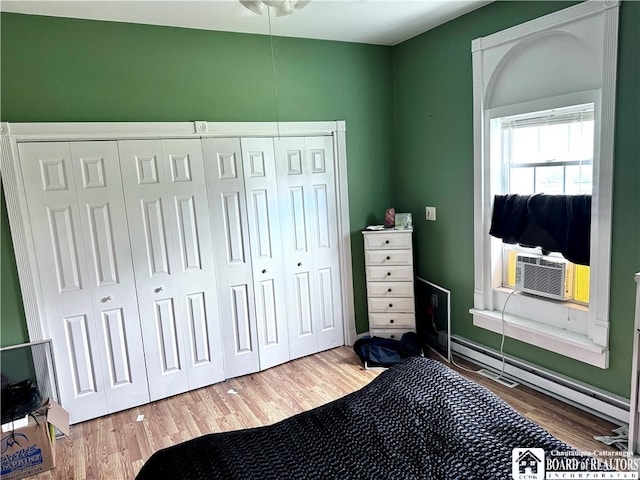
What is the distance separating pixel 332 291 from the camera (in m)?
3.78

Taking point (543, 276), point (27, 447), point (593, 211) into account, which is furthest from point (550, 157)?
point (27, 447)

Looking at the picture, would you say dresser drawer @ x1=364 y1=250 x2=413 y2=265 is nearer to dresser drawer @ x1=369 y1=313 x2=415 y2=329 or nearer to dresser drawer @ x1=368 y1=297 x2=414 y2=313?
dresser drawer @ x1=368 y1=297 x2=414 y2=313

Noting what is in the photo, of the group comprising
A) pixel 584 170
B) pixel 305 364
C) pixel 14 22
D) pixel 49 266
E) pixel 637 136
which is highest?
pixel 14 22

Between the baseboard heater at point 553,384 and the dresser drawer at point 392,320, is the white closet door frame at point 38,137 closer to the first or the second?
the dresser drawer at point 392,320

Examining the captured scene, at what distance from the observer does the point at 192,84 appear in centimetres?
Result: 305

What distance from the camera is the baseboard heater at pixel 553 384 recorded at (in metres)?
2.49

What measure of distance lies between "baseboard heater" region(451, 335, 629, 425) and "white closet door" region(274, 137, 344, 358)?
3.74 ft

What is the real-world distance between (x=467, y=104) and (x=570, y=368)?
1.92m

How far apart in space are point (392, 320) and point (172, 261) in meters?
1.84

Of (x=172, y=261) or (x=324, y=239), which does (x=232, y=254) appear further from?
(x=324, y=239)

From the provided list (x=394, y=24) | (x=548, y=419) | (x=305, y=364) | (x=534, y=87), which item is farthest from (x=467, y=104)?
(x=305, y=364)

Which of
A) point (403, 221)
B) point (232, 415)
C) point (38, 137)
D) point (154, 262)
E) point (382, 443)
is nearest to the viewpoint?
point (382, 443)

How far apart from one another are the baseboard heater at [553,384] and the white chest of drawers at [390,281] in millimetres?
485

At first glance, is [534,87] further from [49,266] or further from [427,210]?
[49,266]
